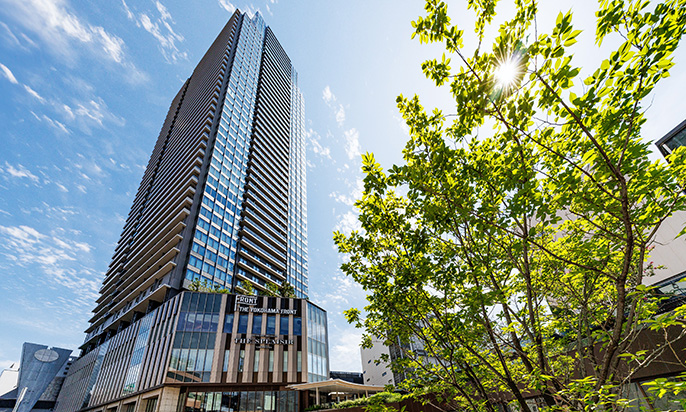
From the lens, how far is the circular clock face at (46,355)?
69.2m

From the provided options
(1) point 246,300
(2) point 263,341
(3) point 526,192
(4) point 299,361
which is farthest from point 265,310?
(3) point 526,192

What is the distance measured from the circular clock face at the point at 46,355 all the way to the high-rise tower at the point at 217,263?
64.8 ft

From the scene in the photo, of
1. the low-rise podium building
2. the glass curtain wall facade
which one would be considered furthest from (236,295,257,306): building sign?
the glass curtain wall facade

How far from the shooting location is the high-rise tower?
3225cm

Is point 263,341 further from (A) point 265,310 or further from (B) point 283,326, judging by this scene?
(A) point 265,310

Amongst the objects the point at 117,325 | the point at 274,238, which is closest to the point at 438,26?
the point at 274,238

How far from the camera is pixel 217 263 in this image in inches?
1821

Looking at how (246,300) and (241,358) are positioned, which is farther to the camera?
(246,300)

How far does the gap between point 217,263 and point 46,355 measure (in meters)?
65.9

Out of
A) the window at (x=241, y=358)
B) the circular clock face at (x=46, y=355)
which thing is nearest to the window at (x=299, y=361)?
the window at (x=241, y=358)

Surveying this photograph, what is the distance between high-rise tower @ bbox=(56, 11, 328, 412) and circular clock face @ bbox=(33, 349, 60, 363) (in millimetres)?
19756

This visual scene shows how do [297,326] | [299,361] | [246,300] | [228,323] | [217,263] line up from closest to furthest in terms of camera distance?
[228,323]
[299,361]
[246,300]
[297,326]
[217,263]

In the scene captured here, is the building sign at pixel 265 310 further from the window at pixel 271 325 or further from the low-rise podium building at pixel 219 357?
the window at pixel 271 325

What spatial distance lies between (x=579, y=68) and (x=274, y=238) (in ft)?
199
